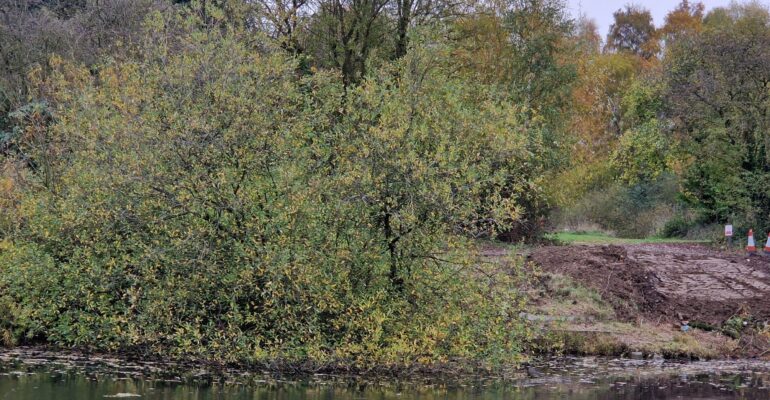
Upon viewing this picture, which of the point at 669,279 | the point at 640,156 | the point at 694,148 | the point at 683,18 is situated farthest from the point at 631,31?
the point at 669,279

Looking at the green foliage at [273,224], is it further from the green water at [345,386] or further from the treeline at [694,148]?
the treeline at [694,148]

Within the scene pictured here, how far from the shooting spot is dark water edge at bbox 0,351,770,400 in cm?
1094

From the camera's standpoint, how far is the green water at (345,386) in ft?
35.7

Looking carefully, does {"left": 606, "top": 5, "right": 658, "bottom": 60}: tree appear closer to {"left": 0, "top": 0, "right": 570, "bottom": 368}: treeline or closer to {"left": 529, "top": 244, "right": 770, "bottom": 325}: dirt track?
{"left": 529, "top": 244, "right": 770, "bottom": 325}: dirt track

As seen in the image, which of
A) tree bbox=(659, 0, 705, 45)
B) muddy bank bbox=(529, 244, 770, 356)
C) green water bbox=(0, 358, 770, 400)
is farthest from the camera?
tree bbox=(659, 0, 705, 45)

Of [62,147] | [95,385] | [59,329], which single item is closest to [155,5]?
[62,147]

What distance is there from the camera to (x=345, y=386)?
1173cm

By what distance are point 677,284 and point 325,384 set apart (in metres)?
10.5

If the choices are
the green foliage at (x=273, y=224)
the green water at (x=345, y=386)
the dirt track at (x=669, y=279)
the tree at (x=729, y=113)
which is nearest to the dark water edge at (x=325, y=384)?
the green water at (x=345, y=386)

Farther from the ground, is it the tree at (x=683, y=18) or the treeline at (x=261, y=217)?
the tree at (x=683, y=18)

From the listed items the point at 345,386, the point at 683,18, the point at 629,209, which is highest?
the point at 683,18

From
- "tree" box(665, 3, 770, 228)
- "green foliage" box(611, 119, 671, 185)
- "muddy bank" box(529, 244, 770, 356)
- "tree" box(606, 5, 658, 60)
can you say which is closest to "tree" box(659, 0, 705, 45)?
"tree" box(606, 5, 658, 60)

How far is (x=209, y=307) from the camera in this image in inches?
495

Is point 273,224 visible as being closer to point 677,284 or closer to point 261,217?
point 261,217
